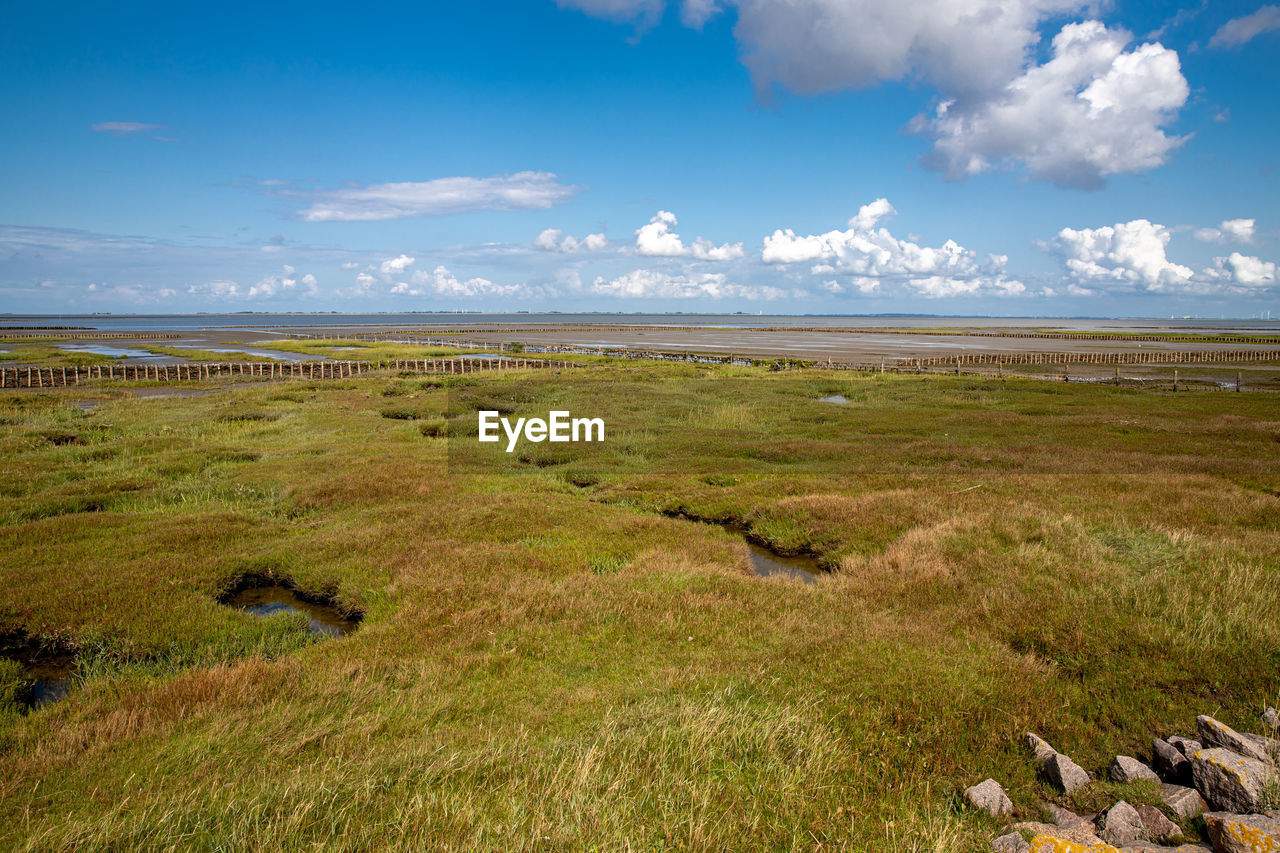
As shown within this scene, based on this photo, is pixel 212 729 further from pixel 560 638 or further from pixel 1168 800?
pixel 1168 800

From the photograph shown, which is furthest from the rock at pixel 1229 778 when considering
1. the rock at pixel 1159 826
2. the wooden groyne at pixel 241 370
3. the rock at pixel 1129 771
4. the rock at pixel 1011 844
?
the wooden groyne at pixel 241 370

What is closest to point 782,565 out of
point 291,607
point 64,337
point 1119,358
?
point 291,607

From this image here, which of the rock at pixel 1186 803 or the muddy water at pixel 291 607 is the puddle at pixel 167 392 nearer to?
the muddy water at pixel 291 607

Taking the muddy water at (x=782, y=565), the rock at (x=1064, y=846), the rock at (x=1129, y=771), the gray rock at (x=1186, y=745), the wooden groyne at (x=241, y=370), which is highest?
the wooden groyne at (x=241, y=370)

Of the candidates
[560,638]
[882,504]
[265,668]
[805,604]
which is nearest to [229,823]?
[265,668]

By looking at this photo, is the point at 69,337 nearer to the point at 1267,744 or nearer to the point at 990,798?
the point at 990,798
